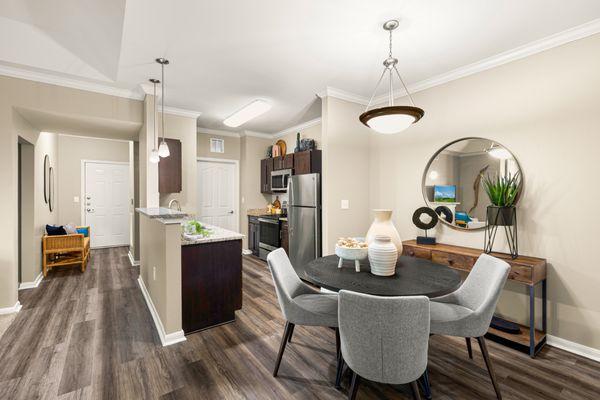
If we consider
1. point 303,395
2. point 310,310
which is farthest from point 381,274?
point 303,395

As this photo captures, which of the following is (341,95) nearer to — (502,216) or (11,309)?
(502,216)

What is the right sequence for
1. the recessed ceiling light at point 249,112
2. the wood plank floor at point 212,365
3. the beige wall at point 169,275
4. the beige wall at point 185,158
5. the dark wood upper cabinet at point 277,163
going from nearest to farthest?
the wood plank floor at point 212,365 < the beige wall at point 169,275 < the recessed ceiling light at point 249,112 < the beige wall at point 185,158 < the dark wood upper cabinet at point 277,163

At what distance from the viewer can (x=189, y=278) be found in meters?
2.64

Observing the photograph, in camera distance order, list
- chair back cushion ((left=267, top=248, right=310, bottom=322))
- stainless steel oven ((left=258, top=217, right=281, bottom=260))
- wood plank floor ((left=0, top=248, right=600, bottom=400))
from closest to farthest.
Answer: wood plank floor ((left=0, top=248, right=600, bottom=400)), chair back cushion ((left=267, top=248, right=310, bottom=322)), stainless steel oven ((left=258, top=217, right=281, bottom=260))

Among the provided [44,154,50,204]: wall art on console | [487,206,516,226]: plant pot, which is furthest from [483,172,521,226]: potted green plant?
[44,154,50,204]: wall art on console

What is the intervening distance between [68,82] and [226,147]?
2885 mm

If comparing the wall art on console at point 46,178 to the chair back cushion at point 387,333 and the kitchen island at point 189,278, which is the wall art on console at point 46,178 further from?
the chair back cushion at point 387,333

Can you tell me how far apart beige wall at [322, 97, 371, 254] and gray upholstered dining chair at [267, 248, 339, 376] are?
1.49 meters

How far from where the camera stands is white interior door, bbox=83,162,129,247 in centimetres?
638

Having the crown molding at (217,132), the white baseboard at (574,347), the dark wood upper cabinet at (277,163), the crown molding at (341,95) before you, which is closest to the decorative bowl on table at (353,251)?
the white baseboard at (574,347)

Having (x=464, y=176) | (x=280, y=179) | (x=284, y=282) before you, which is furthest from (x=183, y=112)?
(x=464, y=176)

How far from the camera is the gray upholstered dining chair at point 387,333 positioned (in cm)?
131

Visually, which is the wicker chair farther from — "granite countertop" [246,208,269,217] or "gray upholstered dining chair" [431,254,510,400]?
"gray upholstered dining chair" [431,254,510,400]

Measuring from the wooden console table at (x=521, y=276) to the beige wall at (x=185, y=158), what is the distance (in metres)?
3.64
